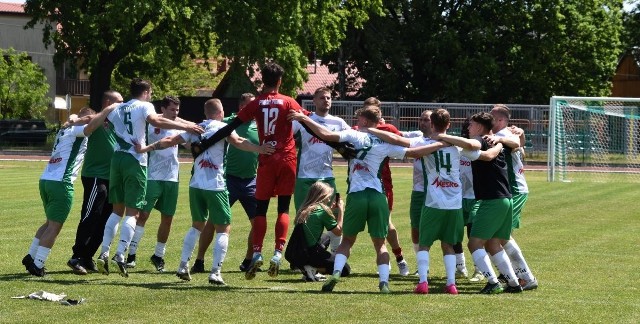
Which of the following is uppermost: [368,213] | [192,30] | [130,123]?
[192,30]

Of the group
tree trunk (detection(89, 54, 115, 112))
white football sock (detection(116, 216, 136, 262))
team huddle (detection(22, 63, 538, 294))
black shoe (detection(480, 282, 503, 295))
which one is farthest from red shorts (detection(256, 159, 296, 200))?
tree trunk (detection(89, 54, 115, 112))

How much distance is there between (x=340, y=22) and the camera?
177 feet

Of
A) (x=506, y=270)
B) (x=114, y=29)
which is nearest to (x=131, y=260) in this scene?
(x=506, y=270)

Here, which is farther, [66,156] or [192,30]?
[192,30]

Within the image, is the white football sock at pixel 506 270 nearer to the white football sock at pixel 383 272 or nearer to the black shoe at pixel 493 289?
the black shoe at pixel 493 289

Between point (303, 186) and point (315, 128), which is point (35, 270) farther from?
point (315, 128)

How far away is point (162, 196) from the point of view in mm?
14148

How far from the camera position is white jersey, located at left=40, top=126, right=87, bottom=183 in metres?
13.1

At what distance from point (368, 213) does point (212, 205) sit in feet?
5.99

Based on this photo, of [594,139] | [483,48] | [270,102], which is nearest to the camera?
[270,102]

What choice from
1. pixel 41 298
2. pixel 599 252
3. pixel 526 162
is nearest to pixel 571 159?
pixel 526 162

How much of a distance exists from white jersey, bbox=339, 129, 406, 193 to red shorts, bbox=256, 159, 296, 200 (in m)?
0.68

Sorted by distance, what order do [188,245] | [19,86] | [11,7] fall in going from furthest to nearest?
[11,7] → [19,86] → [188,245]

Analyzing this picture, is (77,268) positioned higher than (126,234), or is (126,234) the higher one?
(126,234)
